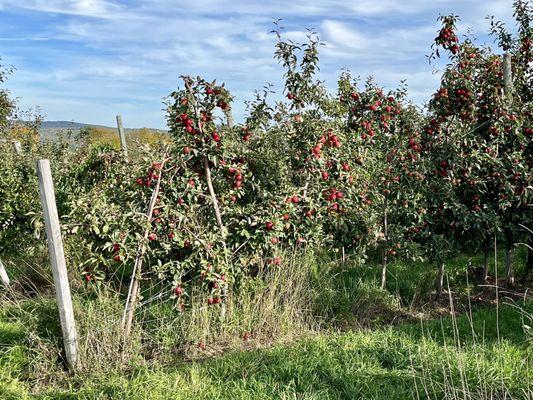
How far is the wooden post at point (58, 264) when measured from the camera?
3568 mm

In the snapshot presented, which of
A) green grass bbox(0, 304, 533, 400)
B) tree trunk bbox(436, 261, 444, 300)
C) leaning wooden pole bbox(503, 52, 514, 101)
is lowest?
green grass bbox(0, 304, 533, 400)

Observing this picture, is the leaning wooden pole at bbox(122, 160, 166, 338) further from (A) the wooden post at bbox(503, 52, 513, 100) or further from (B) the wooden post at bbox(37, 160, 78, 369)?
(A) the wooden post at bbox(503, 52, 513, 100)

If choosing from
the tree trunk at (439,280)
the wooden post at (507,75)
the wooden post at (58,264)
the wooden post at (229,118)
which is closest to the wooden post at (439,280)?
the tree trunk at (439,280)

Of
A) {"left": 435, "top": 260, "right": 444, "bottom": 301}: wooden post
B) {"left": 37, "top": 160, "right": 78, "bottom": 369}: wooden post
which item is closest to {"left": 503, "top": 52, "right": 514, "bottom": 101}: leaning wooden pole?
{"left": 435, "top": 260, "right": 444, "bottom": 301}: wooden post

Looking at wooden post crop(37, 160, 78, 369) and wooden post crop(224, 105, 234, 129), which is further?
wooden post crop(224, 105, 234, 129)

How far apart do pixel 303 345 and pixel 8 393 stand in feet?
7.23

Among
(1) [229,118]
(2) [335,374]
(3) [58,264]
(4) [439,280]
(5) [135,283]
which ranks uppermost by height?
(1) [229,118]

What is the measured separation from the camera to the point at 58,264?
3.62 m

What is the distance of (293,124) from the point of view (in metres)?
4.88

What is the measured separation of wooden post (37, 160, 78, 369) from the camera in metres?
3.57

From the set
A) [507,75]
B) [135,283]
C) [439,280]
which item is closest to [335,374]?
[135,283]

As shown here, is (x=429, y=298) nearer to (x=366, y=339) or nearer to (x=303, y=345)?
(x=366, y=339)

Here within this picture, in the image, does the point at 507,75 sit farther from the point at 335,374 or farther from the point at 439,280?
the point at 335,374

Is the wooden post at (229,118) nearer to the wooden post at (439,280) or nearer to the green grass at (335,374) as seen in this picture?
the green grass at (335,374)
